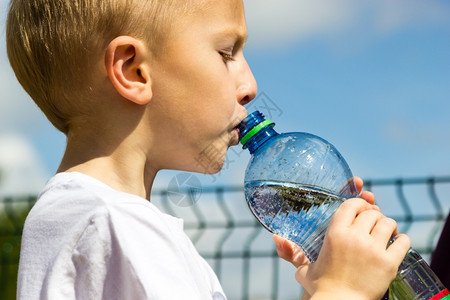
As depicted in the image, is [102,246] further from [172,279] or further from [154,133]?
[154,133]

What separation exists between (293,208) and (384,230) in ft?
1.39

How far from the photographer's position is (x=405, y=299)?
72.1 inches

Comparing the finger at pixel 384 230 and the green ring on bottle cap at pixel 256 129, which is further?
the green ring on bottle cap at pixel 256 129

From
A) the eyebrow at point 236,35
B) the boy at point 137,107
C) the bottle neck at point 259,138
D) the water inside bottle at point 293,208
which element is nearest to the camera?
the boy at point 137,107

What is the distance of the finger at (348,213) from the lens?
157cm

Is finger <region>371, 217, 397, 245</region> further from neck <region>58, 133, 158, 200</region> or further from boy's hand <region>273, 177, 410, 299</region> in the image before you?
neck <region>58, 133, 158, 200</region>

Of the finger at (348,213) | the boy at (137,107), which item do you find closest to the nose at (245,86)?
the boy at (137,107)

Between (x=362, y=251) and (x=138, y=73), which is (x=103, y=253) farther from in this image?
(x=362, y=251)

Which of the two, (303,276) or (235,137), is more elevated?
(235,137)

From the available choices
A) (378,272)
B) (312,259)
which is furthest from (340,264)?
(312,259)

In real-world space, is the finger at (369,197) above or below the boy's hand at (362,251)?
below

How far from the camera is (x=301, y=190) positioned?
1948 mm

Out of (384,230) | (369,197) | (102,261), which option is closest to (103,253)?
(102,261)

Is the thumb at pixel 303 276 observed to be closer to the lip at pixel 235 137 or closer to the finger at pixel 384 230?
the finger at pixel 384 230
